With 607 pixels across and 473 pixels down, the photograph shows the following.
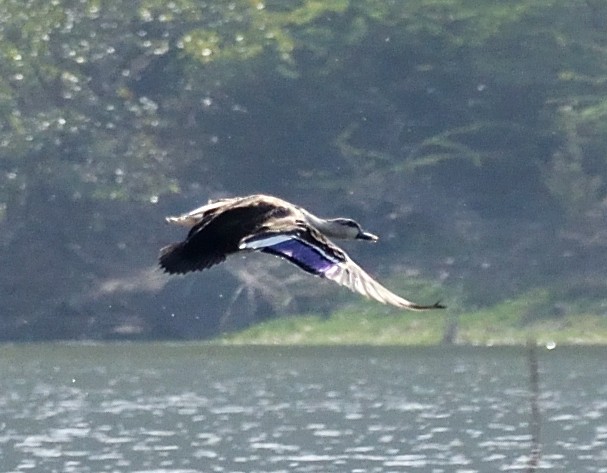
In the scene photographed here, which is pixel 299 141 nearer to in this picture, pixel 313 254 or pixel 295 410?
pixel 295 410

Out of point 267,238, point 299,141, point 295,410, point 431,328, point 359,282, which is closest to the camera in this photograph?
point 359,282

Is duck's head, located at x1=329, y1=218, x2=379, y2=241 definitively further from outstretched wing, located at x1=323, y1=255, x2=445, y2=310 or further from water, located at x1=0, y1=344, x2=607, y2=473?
water, located at x1=0, y1=344, x2=607, y2=473

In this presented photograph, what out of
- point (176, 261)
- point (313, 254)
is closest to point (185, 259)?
point (176, 261)

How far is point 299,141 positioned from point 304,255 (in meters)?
30.6

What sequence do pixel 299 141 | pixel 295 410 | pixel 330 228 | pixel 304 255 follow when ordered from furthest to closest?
pixel 299 141 < pixel 295 410 < pixel 330 228 < pixel 304 255

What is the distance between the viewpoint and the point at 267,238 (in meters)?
6.96

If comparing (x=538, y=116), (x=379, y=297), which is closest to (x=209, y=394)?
(x=538, y=116)

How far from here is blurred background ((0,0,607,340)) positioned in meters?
34.3

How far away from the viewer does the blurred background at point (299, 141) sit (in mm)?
34281

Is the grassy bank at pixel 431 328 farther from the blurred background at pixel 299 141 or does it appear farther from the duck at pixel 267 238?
the duck at pixel 267 238

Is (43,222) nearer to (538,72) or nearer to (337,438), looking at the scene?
(538,72)

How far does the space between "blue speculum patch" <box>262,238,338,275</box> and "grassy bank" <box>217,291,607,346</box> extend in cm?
2412

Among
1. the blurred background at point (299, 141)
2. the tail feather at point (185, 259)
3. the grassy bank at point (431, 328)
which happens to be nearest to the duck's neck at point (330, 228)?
the tail feather at point (185, 259)

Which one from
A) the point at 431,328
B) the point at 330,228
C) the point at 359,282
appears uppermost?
the point at 431,328
